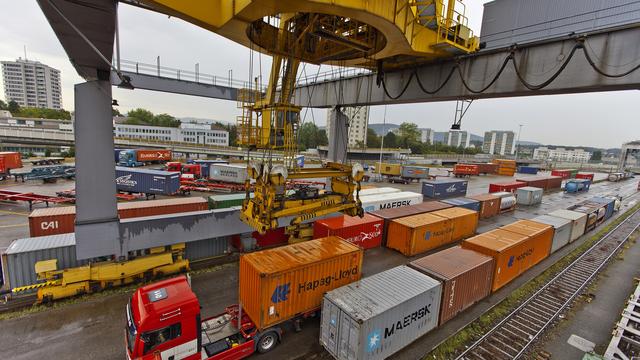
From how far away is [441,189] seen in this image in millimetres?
38969

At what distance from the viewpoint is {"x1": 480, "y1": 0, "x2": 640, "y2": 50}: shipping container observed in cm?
1045

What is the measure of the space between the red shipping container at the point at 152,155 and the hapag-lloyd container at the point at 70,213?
38063 millimetres

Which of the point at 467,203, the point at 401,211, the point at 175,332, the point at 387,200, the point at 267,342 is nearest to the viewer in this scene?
the point at 175,332

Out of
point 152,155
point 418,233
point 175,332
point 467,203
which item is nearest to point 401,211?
point 418,233

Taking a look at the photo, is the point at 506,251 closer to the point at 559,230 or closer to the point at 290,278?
the point at 559,230

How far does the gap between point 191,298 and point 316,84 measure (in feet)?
62.1

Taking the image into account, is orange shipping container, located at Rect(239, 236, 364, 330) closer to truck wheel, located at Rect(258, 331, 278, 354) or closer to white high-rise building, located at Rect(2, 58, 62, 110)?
truck wheel, located at Rect(258, 331, 278, 354)

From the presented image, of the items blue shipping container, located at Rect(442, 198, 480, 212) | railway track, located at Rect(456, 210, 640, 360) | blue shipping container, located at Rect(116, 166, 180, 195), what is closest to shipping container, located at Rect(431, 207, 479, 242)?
blue shipping container, located at Rect(442, 198, 480, 212)

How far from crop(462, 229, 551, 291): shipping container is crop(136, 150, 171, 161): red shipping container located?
5662cm

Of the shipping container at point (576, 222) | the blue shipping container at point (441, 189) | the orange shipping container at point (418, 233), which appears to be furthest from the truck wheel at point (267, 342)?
the blue shipping container at point (441, 189)

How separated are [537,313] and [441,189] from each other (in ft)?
93.2

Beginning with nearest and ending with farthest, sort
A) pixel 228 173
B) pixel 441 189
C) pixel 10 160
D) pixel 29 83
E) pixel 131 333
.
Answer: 1. pixel 131 333
2. pixel 10 160
3. pixel 228 173
4. pixel 441 189
5. pixel 29 83

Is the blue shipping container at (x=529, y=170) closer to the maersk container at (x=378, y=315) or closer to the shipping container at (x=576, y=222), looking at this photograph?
the shipping container at (x=576, y=222)

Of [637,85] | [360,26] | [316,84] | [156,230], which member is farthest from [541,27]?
[156,230]
